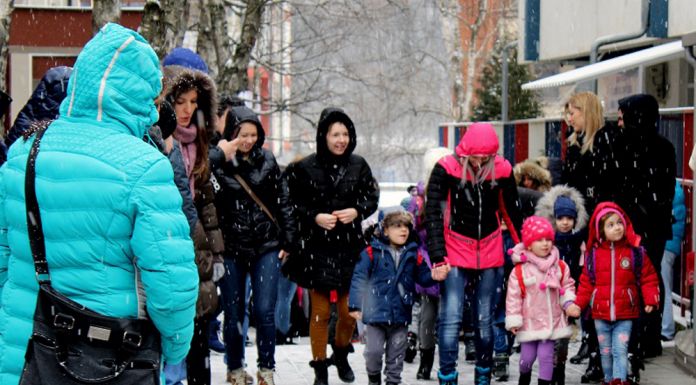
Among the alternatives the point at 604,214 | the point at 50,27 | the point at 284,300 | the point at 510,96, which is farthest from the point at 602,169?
the point at 510,96

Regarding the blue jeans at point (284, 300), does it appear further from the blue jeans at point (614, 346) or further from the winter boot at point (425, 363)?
the blue jeans at point (614, 346)

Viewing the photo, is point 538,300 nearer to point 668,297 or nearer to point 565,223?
point 565,223

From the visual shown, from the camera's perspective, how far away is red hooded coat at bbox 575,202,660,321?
8.72 m

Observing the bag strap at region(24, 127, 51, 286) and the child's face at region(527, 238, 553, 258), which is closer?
the bag strap at region(24, 127, 51, 286)

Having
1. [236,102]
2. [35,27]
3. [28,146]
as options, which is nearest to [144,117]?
[28,146]

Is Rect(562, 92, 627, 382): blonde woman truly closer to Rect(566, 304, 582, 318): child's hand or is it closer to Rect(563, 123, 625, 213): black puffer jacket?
Rect(563, 123, 625, 213): black puffer jacket

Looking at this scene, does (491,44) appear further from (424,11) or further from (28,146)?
(28,146)

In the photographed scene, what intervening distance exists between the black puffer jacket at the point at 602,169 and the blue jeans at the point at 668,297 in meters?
1.59

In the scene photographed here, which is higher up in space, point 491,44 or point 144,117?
point 491,44

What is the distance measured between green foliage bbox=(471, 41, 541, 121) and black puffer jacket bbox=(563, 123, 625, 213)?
957 inches

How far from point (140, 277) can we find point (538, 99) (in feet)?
104

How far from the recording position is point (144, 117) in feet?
15.5

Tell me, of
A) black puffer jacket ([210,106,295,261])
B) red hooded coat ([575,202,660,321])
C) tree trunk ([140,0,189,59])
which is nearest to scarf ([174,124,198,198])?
black puffer jacket ([210,106,295,261])

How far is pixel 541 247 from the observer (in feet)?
28.5
